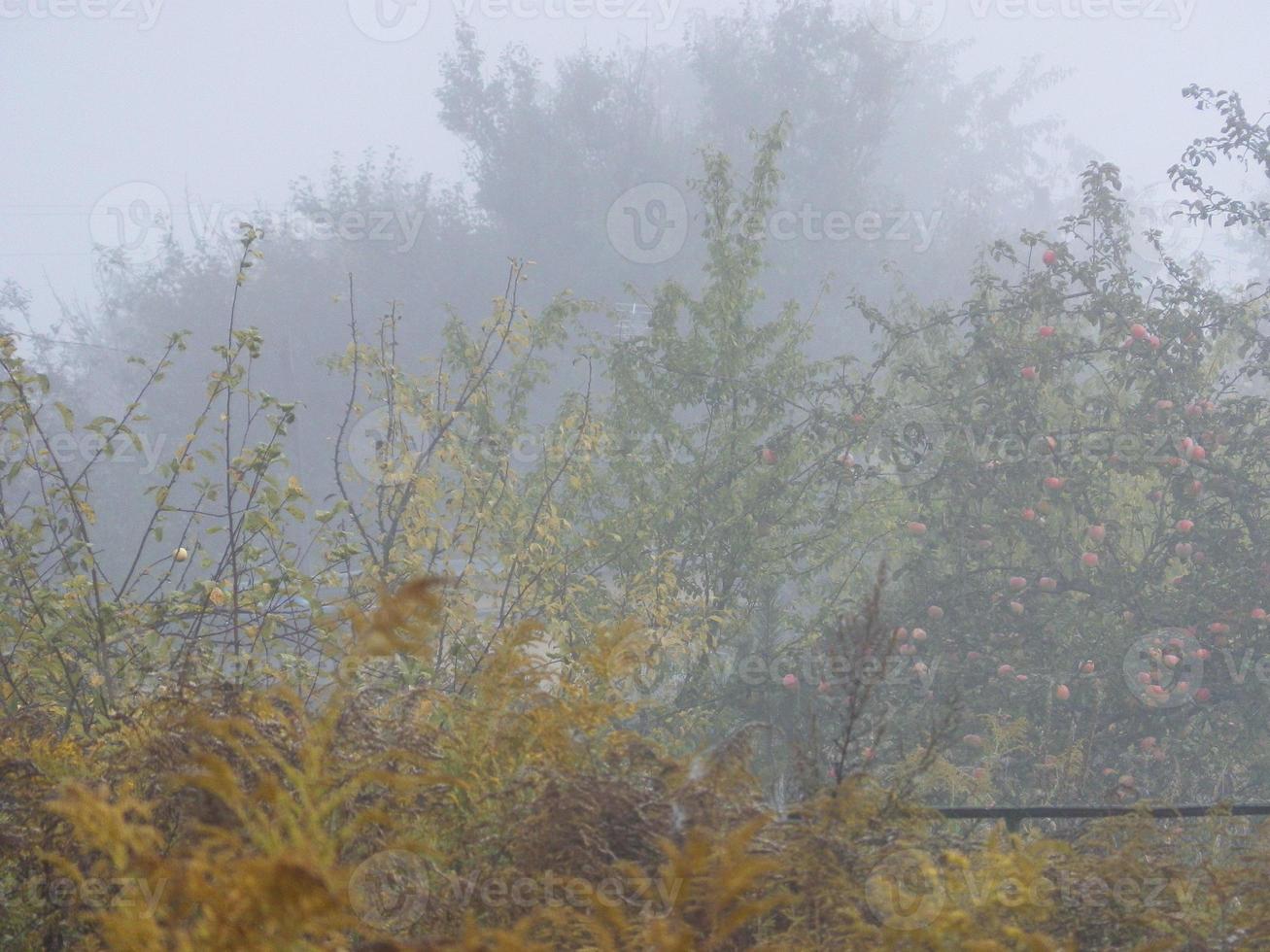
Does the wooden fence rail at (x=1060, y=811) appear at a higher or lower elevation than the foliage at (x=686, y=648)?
lower

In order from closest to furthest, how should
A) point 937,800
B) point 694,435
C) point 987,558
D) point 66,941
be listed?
1. point 66,941
2. point 937,800
3. point 987,558
4. point 694,435

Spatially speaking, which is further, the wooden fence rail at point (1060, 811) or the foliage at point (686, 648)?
the wooden fence rail at point (1060, 811)

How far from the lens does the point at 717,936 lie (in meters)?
0.99

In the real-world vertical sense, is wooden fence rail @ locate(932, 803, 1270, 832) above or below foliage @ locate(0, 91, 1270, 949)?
below

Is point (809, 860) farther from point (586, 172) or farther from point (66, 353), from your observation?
point (66, 353)

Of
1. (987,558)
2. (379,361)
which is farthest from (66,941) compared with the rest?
(987,558)

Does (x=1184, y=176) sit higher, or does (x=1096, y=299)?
(x=1184, y=176)

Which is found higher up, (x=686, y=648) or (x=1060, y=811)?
(x=686, y=648)

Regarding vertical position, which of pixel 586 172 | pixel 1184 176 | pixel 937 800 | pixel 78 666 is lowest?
pixel 937 800

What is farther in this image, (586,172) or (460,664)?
(586,172)

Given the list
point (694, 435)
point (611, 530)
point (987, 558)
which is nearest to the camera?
point (987, 558)

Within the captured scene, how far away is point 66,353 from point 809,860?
2697 cm

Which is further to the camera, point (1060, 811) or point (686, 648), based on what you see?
point (686, 648)

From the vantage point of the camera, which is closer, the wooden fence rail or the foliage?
the foliage
